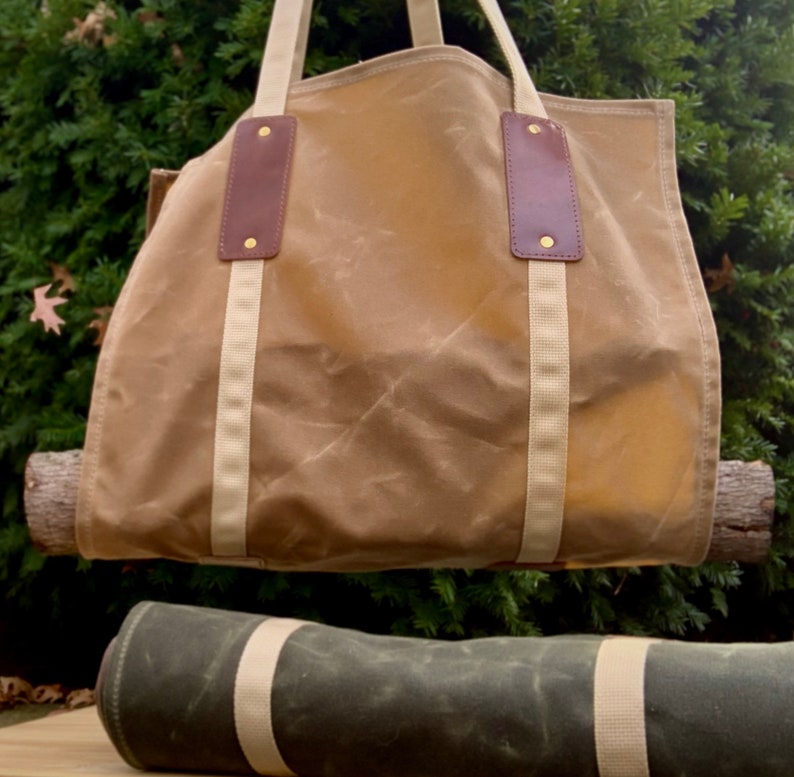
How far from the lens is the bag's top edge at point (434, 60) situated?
4.56 feet

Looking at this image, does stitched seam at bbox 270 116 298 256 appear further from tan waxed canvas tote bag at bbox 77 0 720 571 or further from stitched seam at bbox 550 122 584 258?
stitched seam at bbox 550 122 584 258

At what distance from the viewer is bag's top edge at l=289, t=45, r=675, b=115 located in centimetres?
139

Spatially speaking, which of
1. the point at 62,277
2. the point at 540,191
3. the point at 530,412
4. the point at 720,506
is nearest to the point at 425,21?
the point at 540,191

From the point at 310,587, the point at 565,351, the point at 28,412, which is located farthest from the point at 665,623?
the point at 28,412

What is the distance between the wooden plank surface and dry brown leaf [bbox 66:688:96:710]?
74cm

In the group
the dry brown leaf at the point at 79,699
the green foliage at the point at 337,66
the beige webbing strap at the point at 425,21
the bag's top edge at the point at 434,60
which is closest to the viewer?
the bag's top edge at the point at 434,60

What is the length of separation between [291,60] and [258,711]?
0.81 m

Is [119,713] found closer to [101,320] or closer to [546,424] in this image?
[546,424]

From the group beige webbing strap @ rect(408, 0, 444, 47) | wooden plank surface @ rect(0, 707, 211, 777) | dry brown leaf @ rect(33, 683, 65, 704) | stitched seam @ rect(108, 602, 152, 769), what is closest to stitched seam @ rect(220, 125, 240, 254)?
beige webbing strap @ rect(408, 0, 444, 47)

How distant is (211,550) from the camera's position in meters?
1.33

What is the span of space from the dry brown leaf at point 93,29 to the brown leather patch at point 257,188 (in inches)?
30.2

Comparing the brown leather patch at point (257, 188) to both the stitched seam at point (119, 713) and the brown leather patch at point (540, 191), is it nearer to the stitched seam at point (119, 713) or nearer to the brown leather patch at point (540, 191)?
the brown leather patch at point (540, 191)

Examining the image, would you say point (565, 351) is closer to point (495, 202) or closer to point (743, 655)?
point (495, 202)

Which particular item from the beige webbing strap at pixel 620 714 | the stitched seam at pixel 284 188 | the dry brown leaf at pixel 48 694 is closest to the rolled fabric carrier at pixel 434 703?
the beige webbing strap at pixel 620 714
